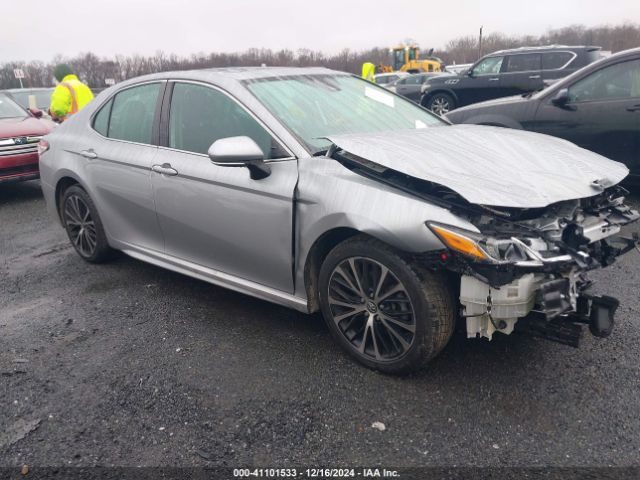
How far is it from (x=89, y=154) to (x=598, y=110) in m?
5.07

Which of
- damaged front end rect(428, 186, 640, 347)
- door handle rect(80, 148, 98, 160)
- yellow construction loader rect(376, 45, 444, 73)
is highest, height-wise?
yellow construction loader rect(376, 45, 444, 73)

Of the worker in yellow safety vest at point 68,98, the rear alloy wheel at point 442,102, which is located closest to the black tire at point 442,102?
the rear alloy wheel at point 442,102

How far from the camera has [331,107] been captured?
3.49 meters

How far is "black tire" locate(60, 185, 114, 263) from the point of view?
4426 mm

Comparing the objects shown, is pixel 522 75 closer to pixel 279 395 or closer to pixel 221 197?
pixel 221 197

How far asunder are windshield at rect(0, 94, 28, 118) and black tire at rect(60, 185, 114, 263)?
5023 millimetres

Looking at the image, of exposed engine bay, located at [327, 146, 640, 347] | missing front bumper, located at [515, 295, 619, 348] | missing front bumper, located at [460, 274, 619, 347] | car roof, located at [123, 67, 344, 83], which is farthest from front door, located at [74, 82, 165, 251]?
missing front bumper, located at [515, 295, 619, 348]

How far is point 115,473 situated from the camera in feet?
7.39

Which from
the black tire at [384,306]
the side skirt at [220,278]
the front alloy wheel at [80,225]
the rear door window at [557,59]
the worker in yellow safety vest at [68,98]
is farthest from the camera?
the rear door window at [557,59]

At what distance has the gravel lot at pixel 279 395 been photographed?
232cm

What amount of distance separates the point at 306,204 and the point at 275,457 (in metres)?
1.26

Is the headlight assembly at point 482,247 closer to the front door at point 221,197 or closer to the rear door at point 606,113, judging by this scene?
the front door at point 221,197

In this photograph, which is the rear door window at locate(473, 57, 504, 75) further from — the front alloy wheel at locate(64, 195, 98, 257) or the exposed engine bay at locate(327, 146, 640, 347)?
the exposed engine bay at locate(327, 146, 640, 347)

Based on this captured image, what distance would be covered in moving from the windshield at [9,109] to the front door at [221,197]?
21.0 ft
